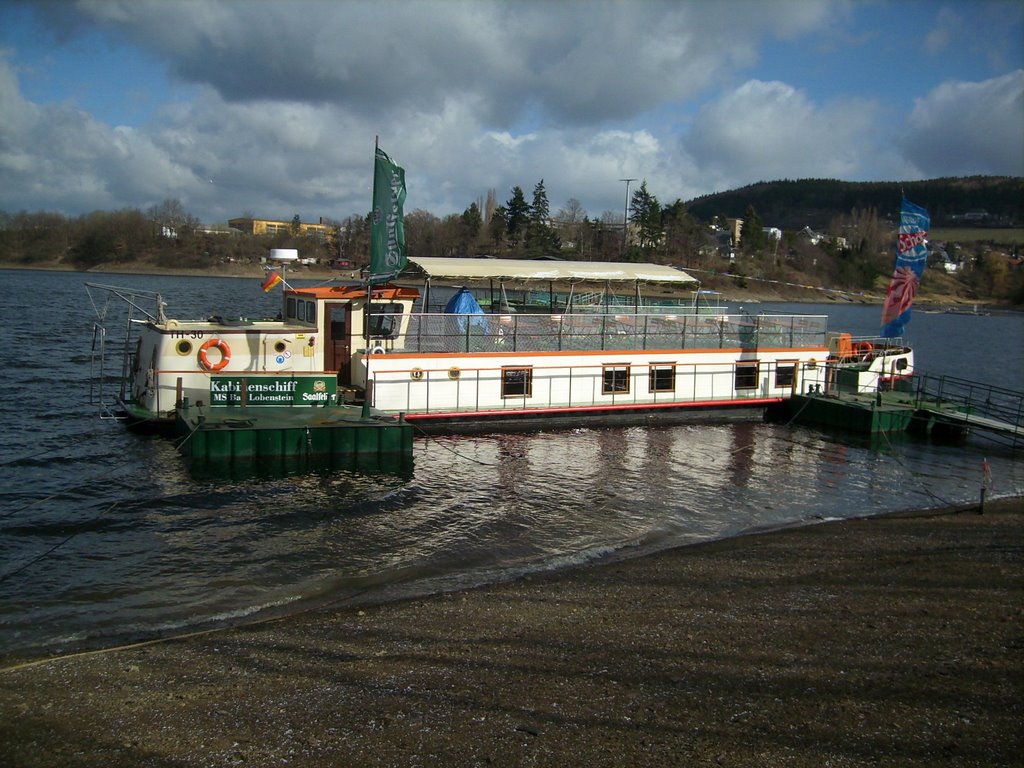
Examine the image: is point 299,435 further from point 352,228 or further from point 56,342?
point 352,228

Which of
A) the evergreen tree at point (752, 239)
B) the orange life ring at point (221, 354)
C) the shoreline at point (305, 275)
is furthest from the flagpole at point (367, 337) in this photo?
the evergreen tree at point (752, 239)

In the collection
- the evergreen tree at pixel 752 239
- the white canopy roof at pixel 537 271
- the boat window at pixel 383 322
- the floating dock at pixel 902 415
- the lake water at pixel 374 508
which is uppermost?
the evergreen tree at pixel 752 239

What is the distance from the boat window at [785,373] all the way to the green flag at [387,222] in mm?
16969

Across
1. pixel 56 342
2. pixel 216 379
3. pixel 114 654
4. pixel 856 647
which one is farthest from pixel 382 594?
pixel 56 342

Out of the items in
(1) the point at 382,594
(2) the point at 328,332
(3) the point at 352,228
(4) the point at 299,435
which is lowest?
(1) the point at 382,594

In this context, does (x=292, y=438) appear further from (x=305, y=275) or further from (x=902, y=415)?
(x=305, y=275)

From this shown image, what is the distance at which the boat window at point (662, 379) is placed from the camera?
29.8m

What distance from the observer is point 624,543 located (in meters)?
17.2

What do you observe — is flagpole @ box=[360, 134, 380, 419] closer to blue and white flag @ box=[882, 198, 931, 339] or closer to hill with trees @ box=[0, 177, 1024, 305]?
blue and white flag @ box=[882, 198, 931, 339]

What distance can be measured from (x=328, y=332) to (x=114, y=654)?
16.3m

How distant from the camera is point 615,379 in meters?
29.2

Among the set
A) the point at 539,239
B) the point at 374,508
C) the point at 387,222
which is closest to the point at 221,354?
the point at 387,222

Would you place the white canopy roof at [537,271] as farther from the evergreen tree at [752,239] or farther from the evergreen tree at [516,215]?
the evergreen tree at [752,239]

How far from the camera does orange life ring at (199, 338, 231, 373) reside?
23984 mm
